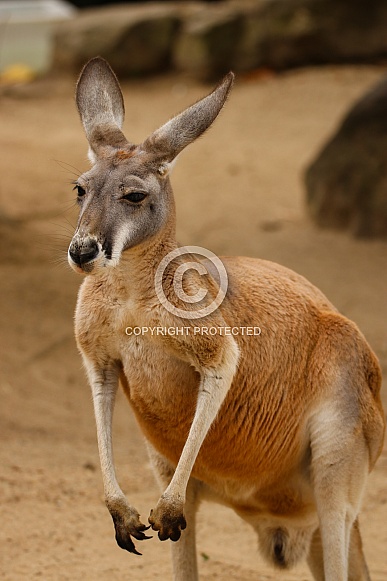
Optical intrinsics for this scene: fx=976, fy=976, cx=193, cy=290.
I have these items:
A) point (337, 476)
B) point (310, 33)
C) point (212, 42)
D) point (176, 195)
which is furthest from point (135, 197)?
point (212, 42)

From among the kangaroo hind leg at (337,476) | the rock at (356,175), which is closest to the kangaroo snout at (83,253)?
the kangaroo hind leg at (337,476)

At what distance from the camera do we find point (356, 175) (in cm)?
938

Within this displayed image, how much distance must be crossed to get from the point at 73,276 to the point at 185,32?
707cm

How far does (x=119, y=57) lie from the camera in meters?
14.8

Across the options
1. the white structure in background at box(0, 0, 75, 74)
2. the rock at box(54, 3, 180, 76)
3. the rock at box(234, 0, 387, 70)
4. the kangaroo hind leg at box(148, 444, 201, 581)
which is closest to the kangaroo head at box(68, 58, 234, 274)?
the kangaroo hind leg at box(148, 444, 201, 581)

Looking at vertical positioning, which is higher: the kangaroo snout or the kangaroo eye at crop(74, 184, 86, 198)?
the kangaroo eye at crop(74, 184, 86, 198)

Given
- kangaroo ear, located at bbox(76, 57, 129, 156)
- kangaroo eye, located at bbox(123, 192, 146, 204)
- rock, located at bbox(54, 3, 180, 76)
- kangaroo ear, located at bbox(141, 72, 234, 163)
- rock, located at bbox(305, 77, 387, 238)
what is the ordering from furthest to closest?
rock, located at bbox(54, 3, 180, 76) → rock, located at bbox(305, 77, 387, 238) → kangaroo ear, located at bbox(76, 57, 129, 156) → kangaroo ear, located at bbox(141, 72, 234, 163) → kangaroo eye, located at bbox(123, 192, 146, 204)

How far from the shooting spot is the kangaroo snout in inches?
140

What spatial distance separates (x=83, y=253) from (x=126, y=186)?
41cm

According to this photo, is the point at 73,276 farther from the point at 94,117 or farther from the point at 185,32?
the point at 185,32

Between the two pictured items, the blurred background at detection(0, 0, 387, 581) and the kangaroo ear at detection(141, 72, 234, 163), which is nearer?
the kangaroo ear at detection(141, 72, 234, 163)

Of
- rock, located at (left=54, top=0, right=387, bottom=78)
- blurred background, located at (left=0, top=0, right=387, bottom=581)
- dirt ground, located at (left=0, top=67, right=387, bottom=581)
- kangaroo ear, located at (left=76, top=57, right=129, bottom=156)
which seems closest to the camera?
kangaroo ear, located at (left=76, top=57, right=129, bottom=156)

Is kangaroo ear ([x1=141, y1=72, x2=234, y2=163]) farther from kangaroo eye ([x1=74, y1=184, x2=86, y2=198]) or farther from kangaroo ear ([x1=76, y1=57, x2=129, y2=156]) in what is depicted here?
kangaroo eye ([x1=74, y1=184, x2=86, y2=198])

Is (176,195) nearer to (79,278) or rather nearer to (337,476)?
(79,278)
